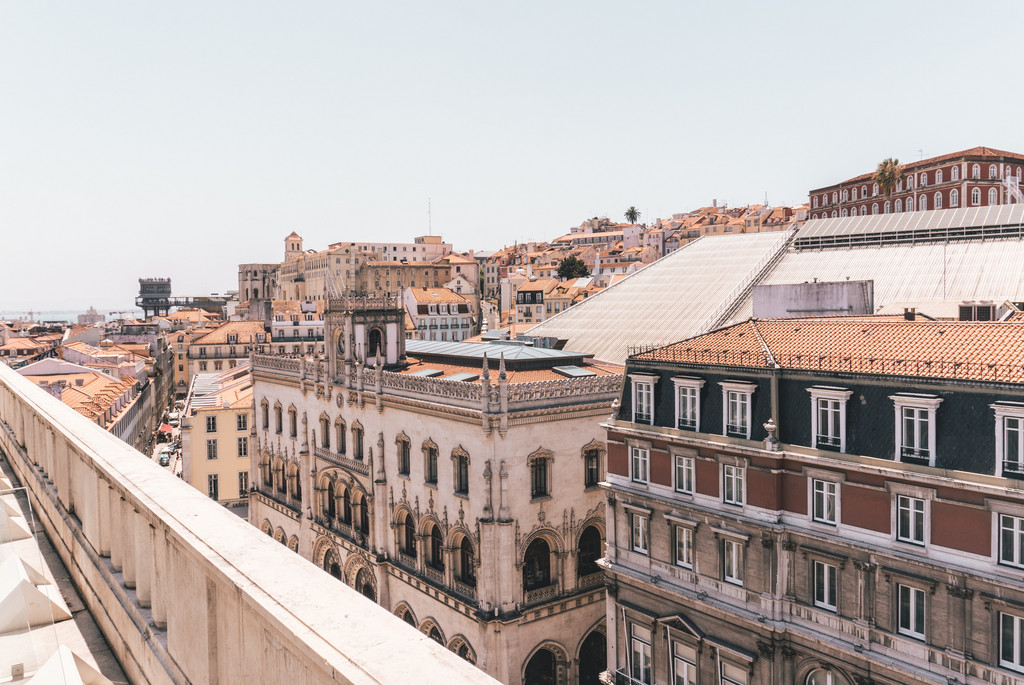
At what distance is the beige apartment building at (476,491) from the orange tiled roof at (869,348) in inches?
340

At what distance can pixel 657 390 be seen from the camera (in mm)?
29422

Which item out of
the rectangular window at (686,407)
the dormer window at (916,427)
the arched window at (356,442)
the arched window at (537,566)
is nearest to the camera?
the dormer window at (916,427)

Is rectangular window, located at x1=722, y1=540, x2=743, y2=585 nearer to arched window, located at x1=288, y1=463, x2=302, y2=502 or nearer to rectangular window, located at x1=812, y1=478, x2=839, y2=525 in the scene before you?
rectangular window, located at x1=812, y1=478, x2=839, y2=525

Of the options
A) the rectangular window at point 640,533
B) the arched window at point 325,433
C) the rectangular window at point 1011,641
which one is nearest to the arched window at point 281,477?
the arched window at point 325,433

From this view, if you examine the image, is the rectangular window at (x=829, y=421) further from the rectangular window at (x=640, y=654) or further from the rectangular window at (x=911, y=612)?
the rectangular window at (x=640, y=654)

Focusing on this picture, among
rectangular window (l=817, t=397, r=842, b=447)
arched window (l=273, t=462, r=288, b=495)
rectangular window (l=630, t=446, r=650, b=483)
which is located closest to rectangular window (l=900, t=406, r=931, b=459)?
rectangular window (l=817, t=397, r=842, b=447)

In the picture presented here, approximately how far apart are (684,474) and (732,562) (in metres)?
3.51

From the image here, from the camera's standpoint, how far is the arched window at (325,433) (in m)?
49.2

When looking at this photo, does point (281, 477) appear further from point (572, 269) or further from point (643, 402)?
point (572, 269)

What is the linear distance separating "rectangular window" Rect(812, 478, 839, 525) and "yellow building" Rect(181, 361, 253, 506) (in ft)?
181

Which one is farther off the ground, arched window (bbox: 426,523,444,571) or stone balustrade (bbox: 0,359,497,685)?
stone balustrade (bbox: 0,359,497,685)

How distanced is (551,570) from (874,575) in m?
17.9

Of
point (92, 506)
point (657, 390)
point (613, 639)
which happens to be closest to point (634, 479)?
point (657, 390)

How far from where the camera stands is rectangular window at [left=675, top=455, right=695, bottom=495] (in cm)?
2767
